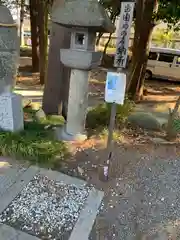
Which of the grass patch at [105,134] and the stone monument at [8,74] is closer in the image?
the stone monument at [8,74]

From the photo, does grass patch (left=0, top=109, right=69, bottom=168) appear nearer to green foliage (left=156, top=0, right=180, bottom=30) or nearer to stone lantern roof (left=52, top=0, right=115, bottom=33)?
stone lantern roof (left=52, top=0, right=115, bottom=33)

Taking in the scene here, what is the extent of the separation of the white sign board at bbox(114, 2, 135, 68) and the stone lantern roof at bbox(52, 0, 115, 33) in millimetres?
742

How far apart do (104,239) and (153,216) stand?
81 cm

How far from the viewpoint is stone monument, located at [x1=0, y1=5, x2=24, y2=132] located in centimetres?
508

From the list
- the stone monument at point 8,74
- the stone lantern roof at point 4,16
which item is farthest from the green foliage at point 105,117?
the stone lantern roof at point 4,16

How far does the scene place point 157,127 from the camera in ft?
21.5

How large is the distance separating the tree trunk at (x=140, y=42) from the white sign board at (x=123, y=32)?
207 inches

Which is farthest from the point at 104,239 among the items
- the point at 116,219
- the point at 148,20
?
the point at 148,20

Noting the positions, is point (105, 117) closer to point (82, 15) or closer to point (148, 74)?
point (82, 15)

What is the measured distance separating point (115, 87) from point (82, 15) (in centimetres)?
142

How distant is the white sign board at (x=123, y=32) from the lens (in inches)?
153

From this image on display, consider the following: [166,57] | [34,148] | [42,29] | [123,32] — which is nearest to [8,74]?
[34,148]

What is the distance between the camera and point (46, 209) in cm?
382

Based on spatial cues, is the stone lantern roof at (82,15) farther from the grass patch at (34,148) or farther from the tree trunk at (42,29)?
the tree trunk at (42,29)
